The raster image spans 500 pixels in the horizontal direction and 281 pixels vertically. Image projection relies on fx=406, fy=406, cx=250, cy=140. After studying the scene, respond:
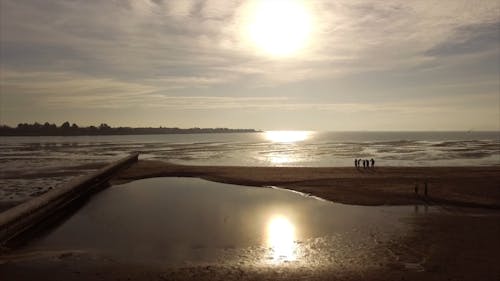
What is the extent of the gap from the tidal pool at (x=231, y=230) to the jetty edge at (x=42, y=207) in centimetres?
124

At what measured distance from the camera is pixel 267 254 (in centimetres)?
1502

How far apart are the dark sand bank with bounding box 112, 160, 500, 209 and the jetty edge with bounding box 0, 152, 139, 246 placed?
7231 millimetres

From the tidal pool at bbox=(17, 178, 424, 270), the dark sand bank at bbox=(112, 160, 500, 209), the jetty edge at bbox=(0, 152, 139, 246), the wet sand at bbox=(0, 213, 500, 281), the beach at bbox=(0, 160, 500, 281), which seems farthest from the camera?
the dark sand bank at bbox=(112, 160, 500, 209)

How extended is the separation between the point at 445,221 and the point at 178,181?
24.0m

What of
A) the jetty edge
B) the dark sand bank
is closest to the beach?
the dark sand bank

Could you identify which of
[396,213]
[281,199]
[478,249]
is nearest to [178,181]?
[281,199]

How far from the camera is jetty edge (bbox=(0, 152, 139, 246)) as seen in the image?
17.6 m

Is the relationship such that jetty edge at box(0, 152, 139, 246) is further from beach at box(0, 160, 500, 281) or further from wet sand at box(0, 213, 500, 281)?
wet sand at box(0, 213, 500, 281)

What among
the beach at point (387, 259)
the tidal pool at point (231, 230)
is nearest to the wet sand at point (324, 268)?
the beach at point (387, 259)

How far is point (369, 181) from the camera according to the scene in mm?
34969

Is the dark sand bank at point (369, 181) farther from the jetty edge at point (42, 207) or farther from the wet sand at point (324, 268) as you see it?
the wet sand at point (324, 268)

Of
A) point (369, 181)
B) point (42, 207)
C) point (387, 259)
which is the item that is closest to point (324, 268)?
point (387, 259)

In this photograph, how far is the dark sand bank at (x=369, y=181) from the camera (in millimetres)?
26391

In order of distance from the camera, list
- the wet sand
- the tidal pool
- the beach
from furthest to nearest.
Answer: the tidal pool → the beach → the wet sand
